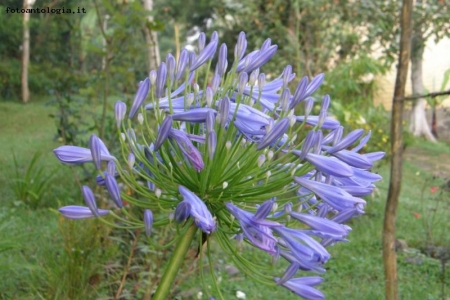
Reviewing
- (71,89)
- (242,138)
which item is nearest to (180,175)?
(242,138)

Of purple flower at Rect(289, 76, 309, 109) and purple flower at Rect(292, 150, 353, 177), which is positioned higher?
purple flower at Rect(289, 76, 309, 109)

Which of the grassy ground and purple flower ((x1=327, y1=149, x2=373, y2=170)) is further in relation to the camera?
the grassy ground

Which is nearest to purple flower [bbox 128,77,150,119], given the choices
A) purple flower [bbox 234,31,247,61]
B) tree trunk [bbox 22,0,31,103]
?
purple flower [bbox 234,31,247,61]

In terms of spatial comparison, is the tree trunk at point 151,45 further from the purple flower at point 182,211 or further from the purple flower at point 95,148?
the purple flower at point 182,211

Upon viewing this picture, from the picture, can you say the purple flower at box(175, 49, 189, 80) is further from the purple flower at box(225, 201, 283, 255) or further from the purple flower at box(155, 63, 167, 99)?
the purple flower at box(225, 201, 283, 255)

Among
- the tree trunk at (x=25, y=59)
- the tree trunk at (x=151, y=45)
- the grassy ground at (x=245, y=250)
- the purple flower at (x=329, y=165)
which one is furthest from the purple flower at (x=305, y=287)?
the tree trunk at (x=25, y=59)

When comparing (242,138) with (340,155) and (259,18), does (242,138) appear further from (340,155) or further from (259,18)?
(259,18)

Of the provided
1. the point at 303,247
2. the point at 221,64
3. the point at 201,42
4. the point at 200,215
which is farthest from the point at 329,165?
the point at 201,42
